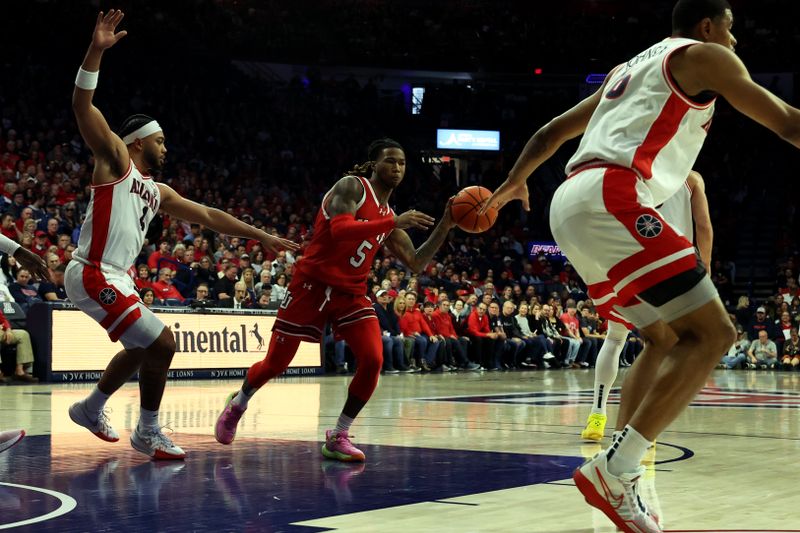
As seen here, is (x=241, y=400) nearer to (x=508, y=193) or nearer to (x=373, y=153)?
(x=373, y=153)

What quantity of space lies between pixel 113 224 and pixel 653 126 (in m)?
3.16

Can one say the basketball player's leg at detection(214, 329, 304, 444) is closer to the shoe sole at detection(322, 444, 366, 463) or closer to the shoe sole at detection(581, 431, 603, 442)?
the shoe sole at detection(322, 444, 366, 463)

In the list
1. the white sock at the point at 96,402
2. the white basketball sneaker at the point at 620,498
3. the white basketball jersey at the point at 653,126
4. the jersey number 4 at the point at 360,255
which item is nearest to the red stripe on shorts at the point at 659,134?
the white basketball jersey at the point at 653,126

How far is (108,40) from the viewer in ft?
17.4

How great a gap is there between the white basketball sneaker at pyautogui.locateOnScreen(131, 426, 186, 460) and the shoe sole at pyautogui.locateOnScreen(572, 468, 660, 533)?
106 inches

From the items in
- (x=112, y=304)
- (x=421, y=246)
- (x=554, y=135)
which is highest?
(x=554, y=135)

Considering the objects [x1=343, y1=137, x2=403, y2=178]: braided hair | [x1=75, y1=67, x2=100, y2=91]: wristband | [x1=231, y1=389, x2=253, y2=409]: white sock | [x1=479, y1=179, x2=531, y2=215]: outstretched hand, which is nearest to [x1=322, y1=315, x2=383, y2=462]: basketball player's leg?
[x1=231, y1=389, x2=253, y2=409]: white sock

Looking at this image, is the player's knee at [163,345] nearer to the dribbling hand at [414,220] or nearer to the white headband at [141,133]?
the white headband at [141,133]

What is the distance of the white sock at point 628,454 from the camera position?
11.5 ft

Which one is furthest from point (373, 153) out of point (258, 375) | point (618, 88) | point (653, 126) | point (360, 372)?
point (653, 126)

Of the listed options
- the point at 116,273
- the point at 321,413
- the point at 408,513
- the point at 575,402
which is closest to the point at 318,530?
the point at 408,513

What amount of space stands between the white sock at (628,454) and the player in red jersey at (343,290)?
2.50 meters

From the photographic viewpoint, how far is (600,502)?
3518 millimetres

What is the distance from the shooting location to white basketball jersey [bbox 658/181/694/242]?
19.9ft
